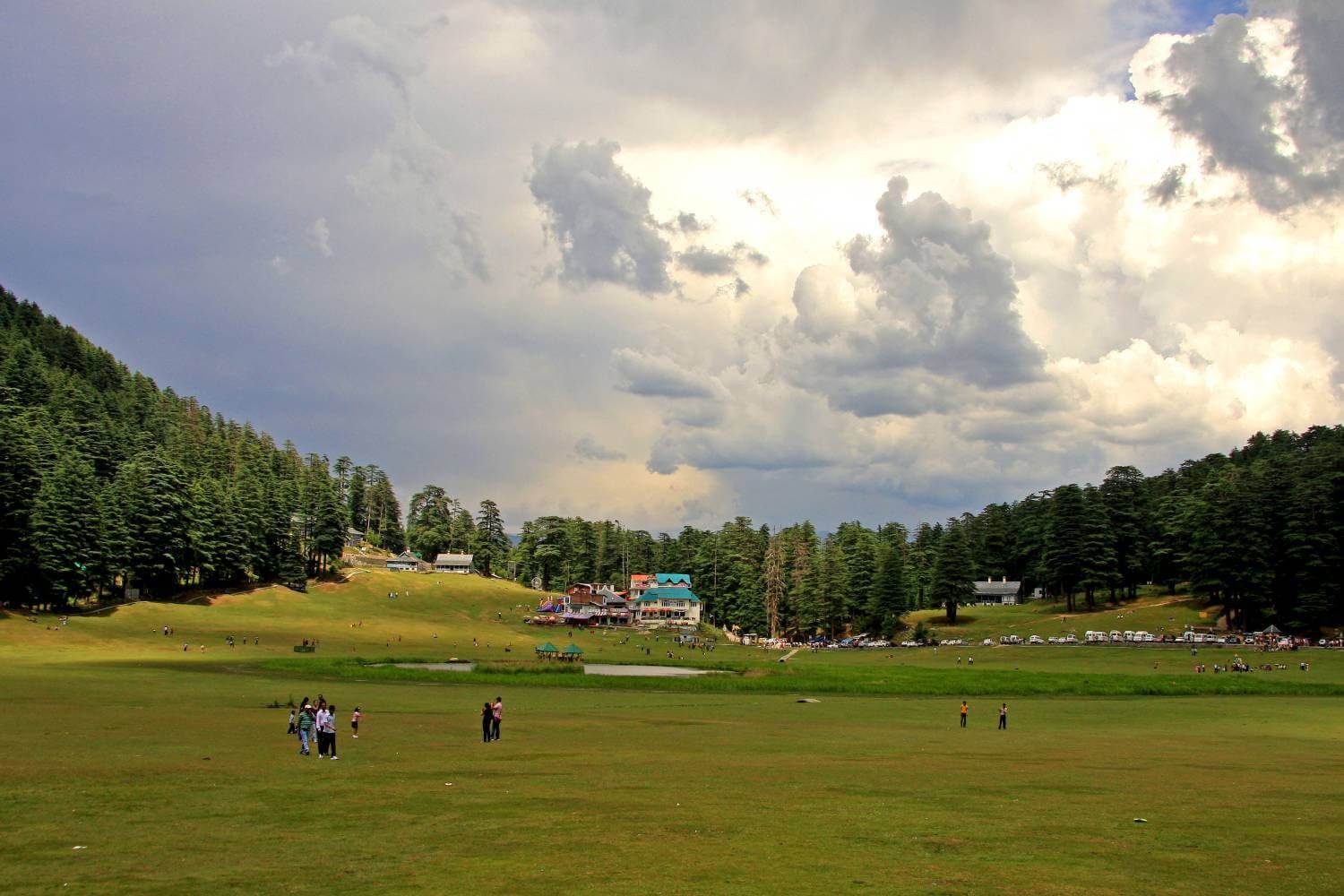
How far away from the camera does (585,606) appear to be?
167 meters

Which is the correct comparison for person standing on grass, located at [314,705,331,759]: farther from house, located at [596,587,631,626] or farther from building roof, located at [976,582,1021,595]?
building roof, located at [976,582,1021,595]

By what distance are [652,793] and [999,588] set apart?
171m

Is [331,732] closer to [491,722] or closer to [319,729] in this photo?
[319,729]

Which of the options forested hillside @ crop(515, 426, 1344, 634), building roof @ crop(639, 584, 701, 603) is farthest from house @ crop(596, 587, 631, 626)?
forested hillside @ crop(515, 426, 1344, 634)

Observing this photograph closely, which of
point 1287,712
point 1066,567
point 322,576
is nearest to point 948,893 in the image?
point 1287,712

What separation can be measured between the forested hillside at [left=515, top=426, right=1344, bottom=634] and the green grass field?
189 feet

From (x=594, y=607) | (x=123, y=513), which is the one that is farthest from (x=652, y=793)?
(x=594, y=607)

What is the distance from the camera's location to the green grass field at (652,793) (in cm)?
1691

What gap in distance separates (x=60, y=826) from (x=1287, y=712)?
204 ft

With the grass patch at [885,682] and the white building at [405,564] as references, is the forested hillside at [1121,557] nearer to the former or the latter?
the grass patch at [885,682]

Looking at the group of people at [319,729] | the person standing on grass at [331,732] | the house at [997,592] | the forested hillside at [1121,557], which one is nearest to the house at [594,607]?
the forested hillside at [1121,557]

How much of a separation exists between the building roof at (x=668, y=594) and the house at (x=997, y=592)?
55.9m

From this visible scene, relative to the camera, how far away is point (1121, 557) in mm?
154875

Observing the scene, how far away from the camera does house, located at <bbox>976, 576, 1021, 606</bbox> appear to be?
180712mm
